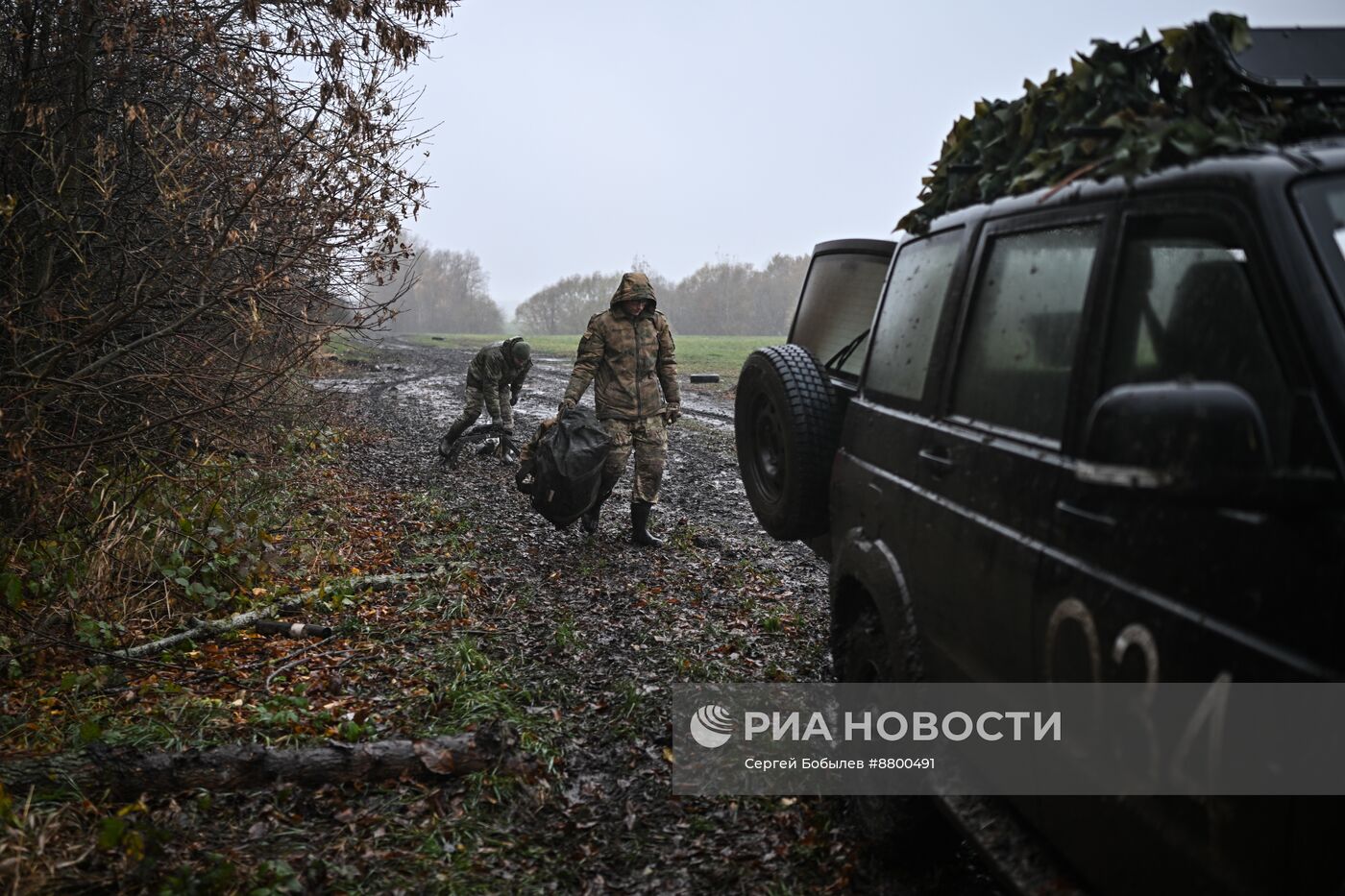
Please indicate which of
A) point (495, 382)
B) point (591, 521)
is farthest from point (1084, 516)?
point (495, 382)

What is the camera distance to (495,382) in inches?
472

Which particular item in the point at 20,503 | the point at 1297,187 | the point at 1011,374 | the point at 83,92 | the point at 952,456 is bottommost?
the point at 20,503

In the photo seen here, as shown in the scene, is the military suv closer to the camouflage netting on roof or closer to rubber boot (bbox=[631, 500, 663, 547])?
the camouflage netting on roof

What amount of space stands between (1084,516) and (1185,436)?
0.57 m

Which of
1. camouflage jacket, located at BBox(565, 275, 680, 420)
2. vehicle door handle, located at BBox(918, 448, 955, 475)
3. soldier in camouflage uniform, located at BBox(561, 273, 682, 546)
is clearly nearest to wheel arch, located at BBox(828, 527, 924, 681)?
vehicle door handle, located at BBox(918, 448, 955, 475)

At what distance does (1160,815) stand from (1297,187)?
1.32 metres

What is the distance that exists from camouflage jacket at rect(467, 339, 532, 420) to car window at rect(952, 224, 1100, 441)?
944 centimetres

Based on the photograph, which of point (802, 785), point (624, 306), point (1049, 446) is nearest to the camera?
point (1049, 446)

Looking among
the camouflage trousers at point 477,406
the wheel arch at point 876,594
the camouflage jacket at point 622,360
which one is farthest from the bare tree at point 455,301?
the wheel arch at point 876,594

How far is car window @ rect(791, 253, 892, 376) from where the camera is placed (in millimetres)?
4898

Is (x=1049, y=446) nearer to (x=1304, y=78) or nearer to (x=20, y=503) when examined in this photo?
(x=1304, y=78)

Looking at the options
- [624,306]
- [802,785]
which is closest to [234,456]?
[624,306]

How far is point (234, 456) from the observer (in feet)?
29.9

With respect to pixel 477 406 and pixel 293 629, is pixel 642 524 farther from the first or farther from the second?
pixel 477 406
